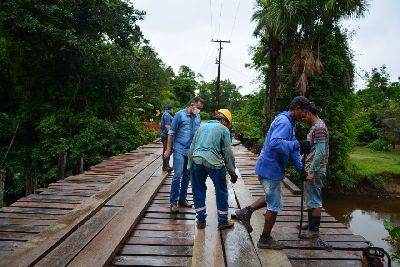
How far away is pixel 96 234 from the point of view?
4242mm

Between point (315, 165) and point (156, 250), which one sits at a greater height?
point (315, 165)

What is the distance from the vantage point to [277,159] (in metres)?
4.07

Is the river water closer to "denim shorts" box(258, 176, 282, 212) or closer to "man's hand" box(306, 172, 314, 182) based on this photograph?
"man's hand" box(306, 172, 314, 182)

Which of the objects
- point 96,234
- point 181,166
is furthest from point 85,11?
point 96,234

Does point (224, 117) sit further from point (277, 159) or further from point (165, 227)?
point (165, 227)

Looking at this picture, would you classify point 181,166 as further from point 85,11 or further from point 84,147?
point 85,11

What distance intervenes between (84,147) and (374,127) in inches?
1055

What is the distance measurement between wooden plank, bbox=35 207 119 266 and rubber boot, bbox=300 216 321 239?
8.02 feet

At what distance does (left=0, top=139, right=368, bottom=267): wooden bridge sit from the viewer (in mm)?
3691

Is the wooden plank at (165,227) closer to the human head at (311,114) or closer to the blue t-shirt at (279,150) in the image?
the blue t-shirt at (279,150)

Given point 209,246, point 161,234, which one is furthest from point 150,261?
point 161,234

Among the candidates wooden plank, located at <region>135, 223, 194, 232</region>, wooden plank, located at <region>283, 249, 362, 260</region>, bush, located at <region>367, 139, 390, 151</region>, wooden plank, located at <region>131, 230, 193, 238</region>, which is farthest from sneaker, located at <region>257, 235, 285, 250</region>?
bush, located at <region>367, 139, 390, 151</region>

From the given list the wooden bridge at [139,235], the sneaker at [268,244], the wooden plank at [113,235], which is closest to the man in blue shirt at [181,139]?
the wooden bridge at [139,235]

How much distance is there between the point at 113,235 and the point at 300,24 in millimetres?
13282
